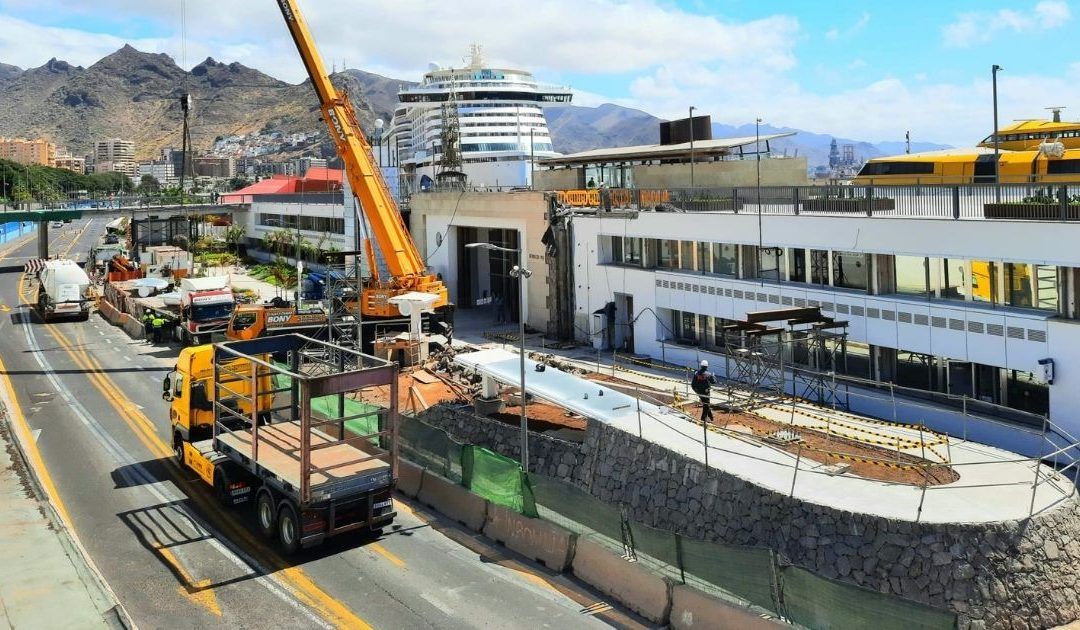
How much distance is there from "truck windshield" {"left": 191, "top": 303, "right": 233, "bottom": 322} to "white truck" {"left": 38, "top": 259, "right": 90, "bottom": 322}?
529 inches

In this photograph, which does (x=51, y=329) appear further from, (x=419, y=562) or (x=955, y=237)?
(x=955, y=237)

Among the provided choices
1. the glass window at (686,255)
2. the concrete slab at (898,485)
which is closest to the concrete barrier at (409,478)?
the concrete slab at (898,485)

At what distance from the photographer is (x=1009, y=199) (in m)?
21.5

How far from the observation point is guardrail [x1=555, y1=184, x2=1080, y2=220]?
20.7 m

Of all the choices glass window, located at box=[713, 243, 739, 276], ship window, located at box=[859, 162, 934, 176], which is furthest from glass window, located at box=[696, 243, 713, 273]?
ship window, located at box=[859, 162, 934, 176]

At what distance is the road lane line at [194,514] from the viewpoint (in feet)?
47.0

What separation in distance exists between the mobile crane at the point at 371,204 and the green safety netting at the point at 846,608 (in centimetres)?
2491

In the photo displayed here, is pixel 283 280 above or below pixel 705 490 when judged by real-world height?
above

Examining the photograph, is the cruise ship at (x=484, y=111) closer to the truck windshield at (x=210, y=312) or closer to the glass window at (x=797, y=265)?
the truck windshield at (x=210, y=312)

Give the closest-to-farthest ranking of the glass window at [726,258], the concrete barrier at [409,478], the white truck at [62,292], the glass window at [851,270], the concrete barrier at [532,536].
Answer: the concrete barrier at [532,536] → the concrete barrier at [409,478] → the glass window at [851,270] → the glass window at [726,258] → the white truck at [62,292]

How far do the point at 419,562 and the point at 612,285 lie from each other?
20493mm

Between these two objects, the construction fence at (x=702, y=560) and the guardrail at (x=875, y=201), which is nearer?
the construction fence at (x=702, y=560)

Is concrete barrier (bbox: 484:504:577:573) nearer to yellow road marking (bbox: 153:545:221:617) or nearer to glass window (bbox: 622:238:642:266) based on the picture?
yellow road marking (bbox: 153:545:221:617)

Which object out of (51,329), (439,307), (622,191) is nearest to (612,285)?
(622,191)
